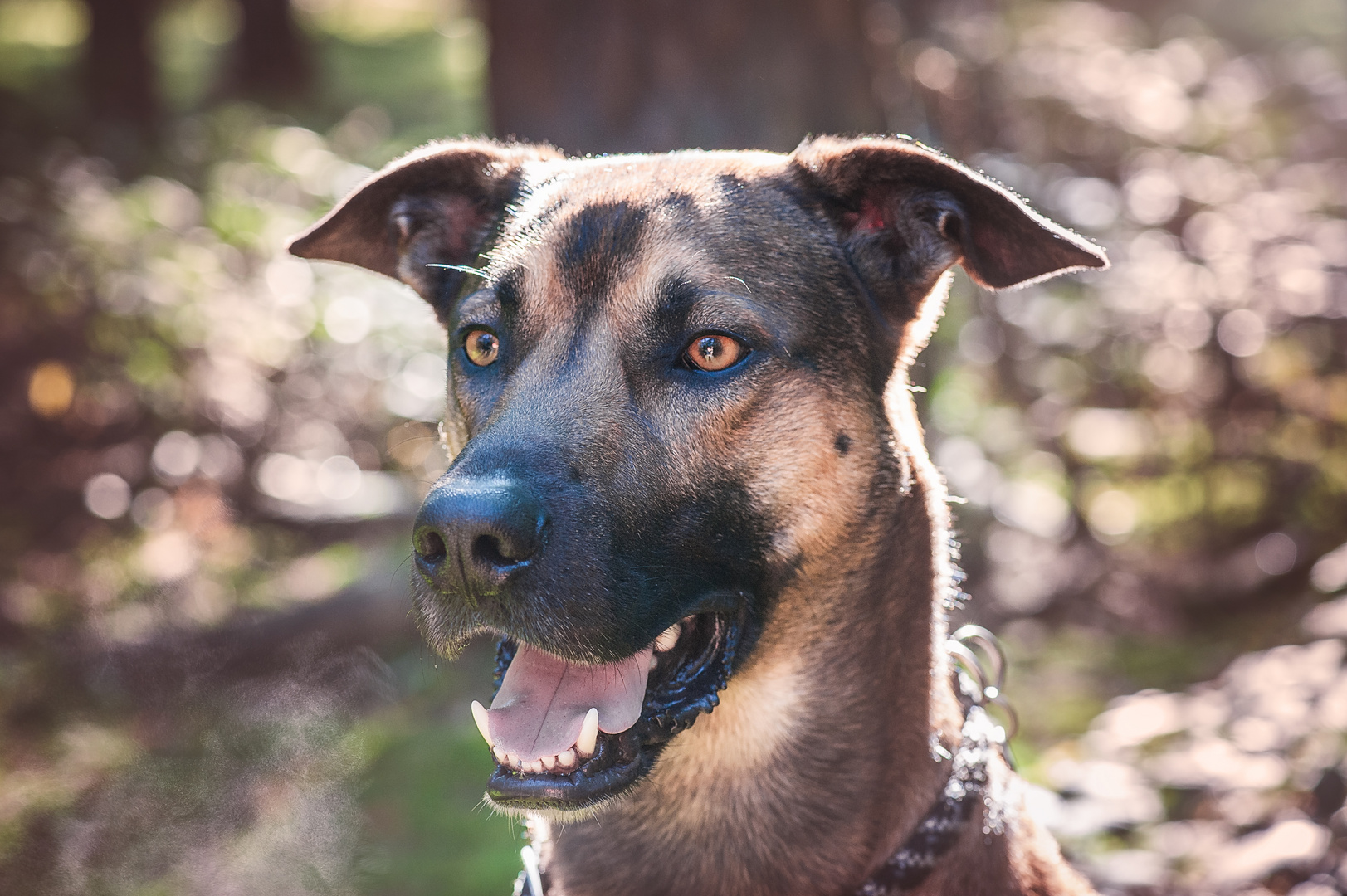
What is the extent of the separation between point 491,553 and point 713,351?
84cm

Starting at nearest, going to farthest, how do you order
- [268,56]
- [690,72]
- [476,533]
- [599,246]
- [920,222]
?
1. [476,533]
2. [599,246]
3. [920,222]
4. [690,72]
5. [268,56]

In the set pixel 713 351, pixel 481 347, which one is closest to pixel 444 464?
pixel 481 347

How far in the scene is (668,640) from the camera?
300 centimetres

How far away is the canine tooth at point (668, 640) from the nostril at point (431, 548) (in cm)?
65

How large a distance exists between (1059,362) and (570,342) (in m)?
5.57

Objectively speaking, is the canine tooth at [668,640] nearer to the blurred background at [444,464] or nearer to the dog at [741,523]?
the dog at [741,523]

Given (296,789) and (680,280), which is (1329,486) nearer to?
(680,280)

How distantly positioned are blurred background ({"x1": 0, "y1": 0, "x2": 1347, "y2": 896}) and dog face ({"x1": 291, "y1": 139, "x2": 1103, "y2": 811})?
2285 millimetres

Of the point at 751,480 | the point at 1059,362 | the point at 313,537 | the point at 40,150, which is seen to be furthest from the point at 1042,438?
the point at 40,150

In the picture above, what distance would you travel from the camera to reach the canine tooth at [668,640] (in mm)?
2980

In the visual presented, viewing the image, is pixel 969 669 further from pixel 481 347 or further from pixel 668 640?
pixel 481 347

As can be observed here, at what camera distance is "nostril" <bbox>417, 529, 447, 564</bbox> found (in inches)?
102

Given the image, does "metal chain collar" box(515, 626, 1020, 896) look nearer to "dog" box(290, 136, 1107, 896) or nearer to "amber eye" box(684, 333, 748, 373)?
"dog" box(290, 136, 1107, 896)

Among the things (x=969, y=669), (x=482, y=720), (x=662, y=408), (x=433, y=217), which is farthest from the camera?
(x=433, y=217)
